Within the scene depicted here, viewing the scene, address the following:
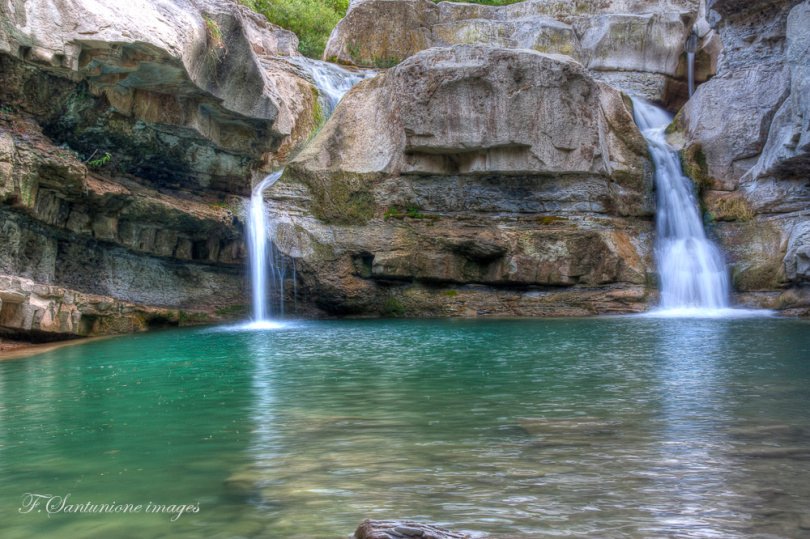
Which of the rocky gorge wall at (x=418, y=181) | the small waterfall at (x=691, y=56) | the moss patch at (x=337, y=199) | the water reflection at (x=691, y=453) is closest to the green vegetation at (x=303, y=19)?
the rocky gorge wall at (x=418, y=181)

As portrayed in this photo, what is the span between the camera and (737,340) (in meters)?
10.4

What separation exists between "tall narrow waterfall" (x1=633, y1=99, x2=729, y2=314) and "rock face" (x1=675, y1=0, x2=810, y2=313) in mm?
383

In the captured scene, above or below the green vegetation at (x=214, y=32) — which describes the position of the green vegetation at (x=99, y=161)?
below

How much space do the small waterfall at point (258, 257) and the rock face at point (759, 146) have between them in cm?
1097

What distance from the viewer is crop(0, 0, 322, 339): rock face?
1187 cm

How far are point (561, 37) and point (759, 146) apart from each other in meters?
9.78

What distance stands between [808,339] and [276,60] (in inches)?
601

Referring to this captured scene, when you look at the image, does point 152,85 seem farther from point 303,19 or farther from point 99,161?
point 303,19

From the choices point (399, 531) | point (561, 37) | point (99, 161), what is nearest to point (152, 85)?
point (99, 161)

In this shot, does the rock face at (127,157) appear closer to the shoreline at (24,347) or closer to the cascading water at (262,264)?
the shoreline at (24,347)

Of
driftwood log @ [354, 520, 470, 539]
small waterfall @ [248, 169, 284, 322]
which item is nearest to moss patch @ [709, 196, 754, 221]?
small waterfall @ [248, 169, 284, 322]

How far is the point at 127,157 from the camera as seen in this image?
50.5 feet

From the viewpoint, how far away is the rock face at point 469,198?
17.0 metres

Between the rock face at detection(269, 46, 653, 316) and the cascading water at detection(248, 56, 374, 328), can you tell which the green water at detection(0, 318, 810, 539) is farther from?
the rock face at detection(269, 46, 653, 316)
